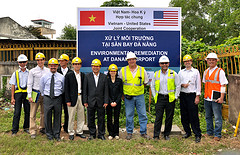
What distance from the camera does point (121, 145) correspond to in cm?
451

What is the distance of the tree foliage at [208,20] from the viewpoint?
2500cm

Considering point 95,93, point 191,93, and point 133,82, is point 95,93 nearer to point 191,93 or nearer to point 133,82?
point 133,82

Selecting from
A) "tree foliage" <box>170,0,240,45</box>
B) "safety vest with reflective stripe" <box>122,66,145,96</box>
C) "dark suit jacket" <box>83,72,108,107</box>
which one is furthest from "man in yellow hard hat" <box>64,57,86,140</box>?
"tree foliage" <box>170,0,240,45</box>

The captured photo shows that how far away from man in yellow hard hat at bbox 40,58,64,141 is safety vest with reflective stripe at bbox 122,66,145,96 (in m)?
1.46

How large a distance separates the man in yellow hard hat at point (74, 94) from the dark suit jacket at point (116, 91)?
70 cm

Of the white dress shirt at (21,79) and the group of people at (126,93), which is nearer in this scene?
the group of people at (126,93)

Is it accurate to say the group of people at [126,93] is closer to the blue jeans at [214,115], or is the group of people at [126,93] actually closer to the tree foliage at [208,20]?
the blue jeans at [214,115]

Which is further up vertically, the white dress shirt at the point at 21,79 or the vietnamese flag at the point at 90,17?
the vietnamese flag at the point at 90,17

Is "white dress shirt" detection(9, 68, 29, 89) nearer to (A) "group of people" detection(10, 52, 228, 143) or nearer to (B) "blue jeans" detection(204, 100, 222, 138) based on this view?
(A) "group of people" detection(10, 52, 228, 143)

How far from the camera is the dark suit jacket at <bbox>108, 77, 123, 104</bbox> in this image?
4.81 meters

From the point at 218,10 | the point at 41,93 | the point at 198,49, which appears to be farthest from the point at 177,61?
the point at 218,10

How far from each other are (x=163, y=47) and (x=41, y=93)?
3.53m

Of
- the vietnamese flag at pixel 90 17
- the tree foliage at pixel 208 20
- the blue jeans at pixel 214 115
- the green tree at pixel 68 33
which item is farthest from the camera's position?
the green tree at pixel 68 33

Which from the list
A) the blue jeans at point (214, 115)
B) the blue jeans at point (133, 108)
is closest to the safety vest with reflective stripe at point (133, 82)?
the blue jeans at point (133, 108)
